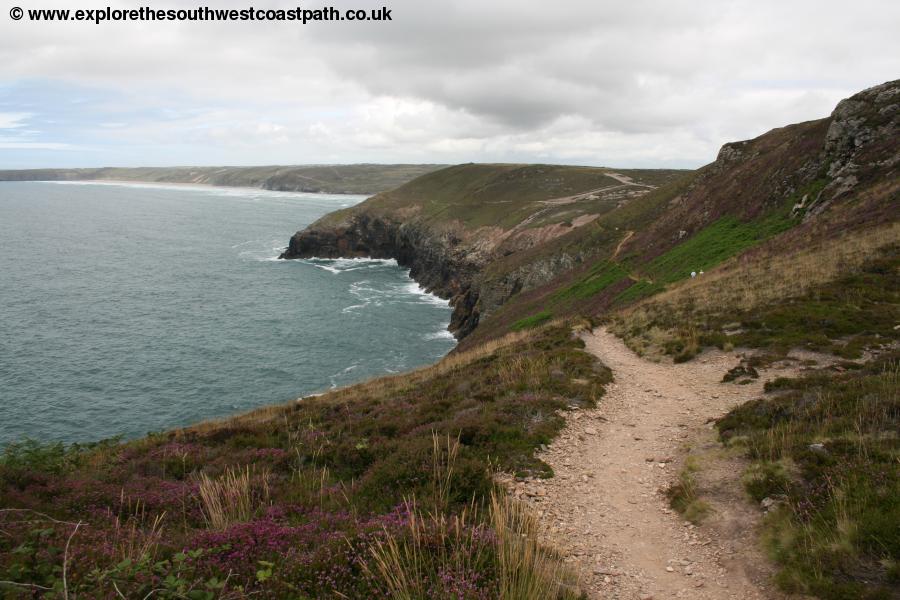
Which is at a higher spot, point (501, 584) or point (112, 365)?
point (501, 584)

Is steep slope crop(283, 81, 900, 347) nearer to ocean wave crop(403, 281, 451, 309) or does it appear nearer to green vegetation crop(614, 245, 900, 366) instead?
ocean wave crop(403, 281, 451, 309)

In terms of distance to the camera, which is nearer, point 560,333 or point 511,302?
point 560,333

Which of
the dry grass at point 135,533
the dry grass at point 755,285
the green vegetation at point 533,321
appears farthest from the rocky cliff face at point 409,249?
the dry grass at point 135,533

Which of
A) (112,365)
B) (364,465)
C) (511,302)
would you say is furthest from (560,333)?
(112,365)

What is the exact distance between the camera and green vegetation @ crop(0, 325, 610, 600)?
566 cm

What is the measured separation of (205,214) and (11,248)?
89.5 m

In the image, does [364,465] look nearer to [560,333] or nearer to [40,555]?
[40,555]

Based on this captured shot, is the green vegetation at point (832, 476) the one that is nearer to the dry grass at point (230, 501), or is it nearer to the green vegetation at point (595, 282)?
the dry grass at point (230, 501)

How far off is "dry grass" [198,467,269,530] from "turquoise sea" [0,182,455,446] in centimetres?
3122

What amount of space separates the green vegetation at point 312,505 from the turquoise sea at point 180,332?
25219mm

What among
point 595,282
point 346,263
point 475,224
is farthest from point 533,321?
point 346,263

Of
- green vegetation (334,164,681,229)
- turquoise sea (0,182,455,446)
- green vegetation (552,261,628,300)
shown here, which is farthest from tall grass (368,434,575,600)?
green vegetation (334,164,681,229)

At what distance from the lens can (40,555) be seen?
18.7 feet

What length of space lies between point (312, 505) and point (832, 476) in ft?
29.9
